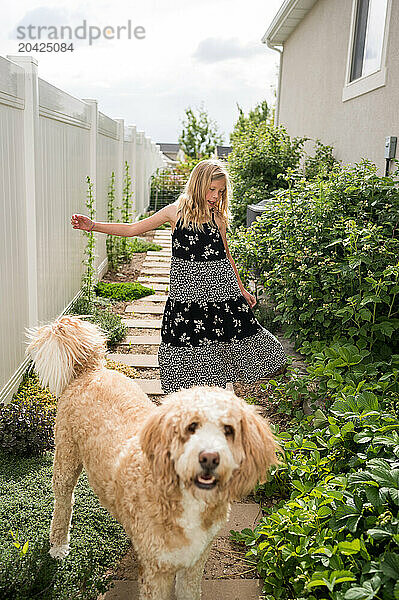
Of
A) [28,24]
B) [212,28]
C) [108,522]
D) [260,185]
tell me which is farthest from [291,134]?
[108,522]

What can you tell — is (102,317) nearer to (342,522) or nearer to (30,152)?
(30,152)

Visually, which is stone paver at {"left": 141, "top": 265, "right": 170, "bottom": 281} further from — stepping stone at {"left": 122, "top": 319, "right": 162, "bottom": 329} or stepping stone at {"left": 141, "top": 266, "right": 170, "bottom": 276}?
stepping stone at {"left": 122, "top": 319, "right": 162, "bottom": 329}

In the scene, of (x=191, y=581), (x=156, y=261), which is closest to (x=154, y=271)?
(x=156, y=261)

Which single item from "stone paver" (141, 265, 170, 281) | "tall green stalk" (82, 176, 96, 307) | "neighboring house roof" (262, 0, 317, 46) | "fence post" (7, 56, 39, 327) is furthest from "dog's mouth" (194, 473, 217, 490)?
"neighboring house roof" (262, 0, 317, 46)

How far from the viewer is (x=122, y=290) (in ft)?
25.8

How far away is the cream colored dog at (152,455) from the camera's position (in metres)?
1.97

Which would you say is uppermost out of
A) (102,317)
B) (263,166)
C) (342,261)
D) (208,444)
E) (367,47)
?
(367,47)

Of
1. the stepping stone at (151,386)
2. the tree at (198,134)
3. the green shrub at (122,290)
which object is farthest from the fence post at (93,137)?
the tree at (198,134)

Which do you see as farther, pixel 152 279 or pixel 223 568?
pixel 152 279

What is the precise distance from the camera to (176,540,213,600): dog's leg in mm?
2398

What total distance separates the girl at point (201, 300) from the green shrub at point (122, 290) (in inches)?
142

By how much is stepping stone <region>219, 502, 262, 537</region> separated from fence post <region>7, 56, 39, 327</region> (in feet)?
7.50

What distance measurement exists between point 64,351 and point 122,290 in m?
5.22

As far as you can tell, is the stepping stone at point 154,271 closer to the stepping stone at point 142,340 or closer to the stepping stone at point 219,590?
the stepping stone at point 142,340
